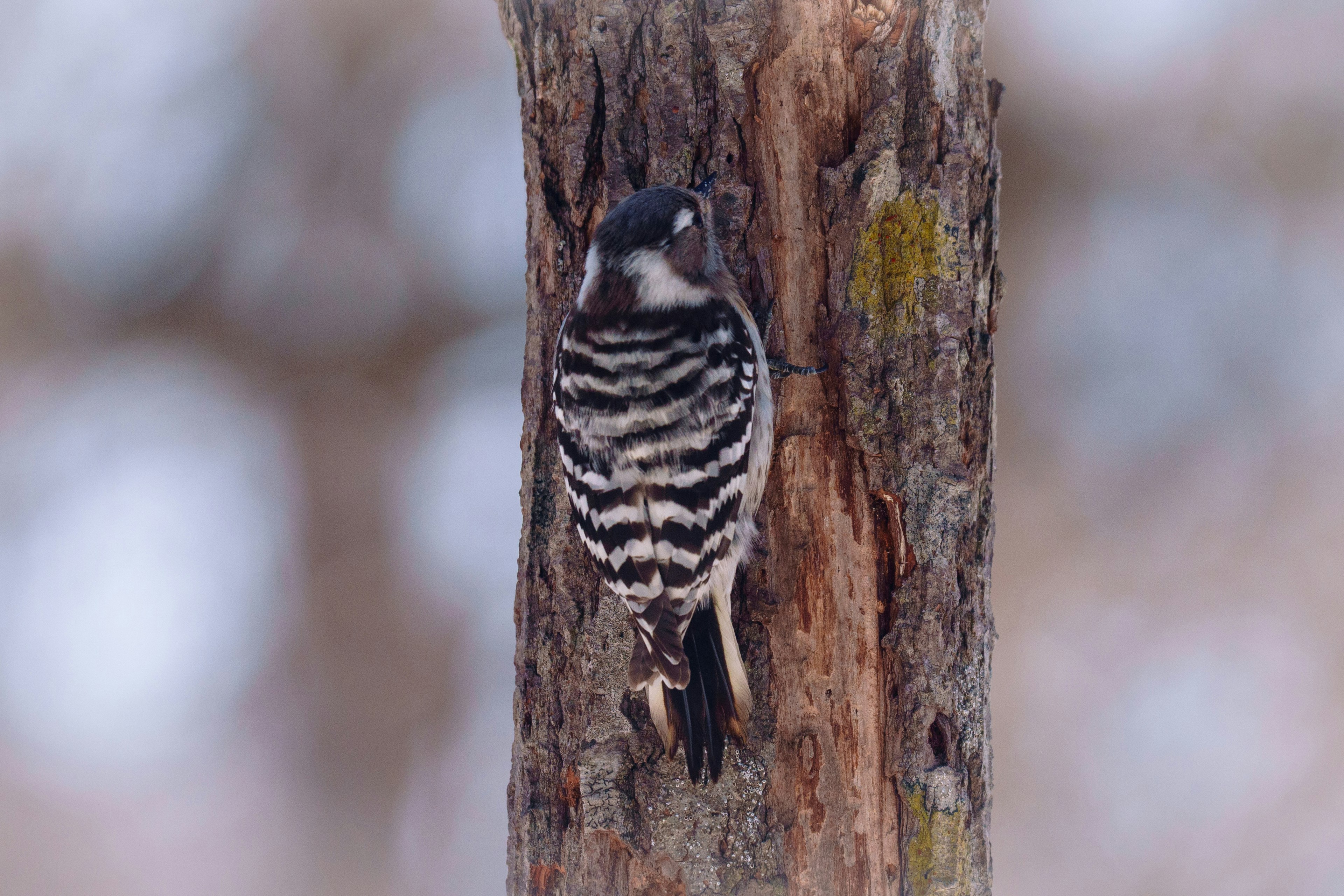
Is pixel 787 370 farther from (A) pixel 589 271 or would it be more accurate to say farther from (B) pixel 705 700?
(B) pixel 705 700

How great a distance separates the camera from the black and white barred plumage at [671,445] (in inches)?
75.3

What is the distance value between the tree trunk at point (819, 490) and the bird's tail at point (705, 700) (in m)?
0.04

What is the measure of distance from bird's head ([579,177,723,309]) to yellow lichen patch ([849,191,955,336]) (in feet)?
1.23

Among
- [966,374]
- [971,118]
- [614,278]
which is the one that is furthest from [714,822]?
[971,118]

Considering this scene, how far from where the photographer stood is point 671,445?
2.07 meters

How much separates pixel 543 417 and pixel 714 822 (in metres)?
1.02

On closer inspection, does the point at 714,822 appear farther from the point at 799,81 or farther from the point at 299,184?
the point at 299,184

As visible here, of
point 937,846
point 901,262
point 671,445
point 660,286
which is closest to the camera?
point 937,846

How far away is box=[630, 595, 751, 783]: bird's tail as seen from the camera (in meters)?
1.90

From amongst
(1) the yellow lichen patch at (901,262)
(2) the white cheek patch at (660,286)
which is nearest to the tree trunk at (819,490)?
(1) the yellow lichen patch at (901,262)

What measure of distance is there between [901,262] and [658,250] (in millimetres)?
580

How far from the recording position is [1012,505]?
389cm

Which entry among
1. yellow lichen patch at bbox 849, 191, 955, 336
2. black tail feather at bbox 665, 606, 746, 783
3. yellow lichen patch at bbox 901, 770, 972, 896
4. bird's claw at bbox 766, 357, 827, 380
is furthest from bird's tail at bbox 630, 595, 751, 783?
yellow lichen patch at bbox 849, 191, 955, 336

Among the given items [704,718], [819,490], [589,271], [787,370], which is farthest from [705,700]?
[589,271]
